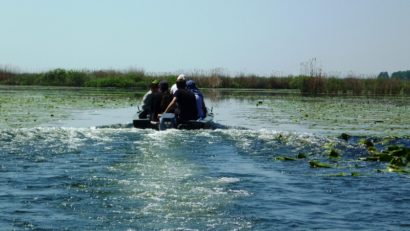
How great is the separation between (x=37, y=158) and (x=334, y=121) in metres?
16.0

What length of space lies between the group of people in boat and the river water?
1.19m

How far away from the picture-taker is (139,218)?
26.6 ft

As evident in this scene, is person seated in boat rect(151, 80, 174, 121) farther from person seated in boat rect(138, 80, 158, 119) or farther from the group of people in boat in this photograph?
person seated in boat rect(138, 80, 158, 119)

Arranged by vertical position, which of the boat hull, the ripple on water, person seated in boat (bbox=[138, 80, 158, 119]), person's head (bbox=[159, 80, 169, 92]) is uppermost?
person's head (bbox=[159, 80, 169, 92])

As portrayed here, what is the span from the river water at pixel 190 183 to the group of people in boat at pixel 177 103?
1.19 m

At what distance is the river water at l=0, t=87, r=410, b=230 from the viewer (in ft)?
26.9

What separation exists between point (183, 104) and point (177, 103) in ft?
0.59

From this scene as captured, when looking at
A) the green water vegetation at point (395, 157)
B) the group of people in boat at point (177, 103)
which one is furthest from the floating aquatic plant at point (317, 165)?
the group of people in boat at point (177, 103)

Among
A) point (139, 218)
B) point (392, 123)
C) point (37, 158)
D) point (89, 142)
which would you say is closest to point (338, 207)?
point (139, 218)

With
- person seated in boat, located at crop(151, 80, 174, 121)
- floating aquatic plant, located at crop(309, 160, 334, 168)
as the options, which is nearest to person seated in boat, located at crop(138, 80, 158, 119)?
person seated in boat, located at crop(151, 80, 174, 121)

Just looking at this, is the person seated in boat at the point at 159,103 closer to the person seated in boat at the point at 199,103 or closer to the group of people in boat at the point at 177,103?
the group of people in boat at the point at 177,103

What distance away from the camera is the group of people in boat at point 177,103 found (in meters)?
19.0

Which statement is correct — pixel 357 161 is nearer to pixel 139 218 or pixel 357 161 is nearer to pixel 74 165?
pixel 74 165

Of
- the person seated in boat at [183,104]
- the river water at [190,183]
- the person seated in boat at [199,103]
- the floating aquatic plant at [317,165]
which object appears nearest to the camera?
the river water at [190,183]
